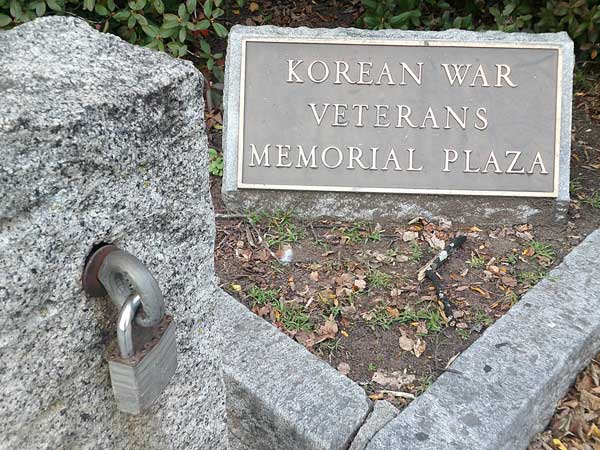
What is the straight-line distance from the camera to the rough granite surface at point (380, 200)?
2.98 meters

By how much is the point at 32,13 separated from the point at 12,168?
2949mm

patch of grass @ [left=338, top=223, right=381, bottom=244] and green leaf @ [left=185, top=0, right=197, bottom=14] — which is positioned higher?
green leaf @ [left=185, top=0, right=197, bottom=14]

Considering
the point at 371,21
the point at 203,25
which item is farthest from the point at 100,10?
the point at 371,21

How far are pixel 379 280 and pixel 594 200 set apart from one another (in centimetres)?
128

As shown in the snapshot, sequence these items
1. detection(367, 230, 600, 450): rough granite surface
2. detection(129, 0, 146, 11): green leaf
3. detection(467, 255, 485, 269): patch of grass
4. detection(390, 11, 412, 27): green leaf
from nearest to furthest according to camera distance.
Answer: detection(367, 230, 600, 450): rough granite surface, detection(467, 255, 485, 269): patch of grass, detection(129, 0, 146, 11): green leaf, detection(390, 11, 412, 27): green leaf

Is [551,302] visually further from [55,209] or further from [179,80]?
[55,209]

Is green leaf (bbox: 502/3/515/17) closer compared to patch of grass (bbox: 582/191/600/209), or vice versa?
patch of grass (bbox: 582/191/600/209)

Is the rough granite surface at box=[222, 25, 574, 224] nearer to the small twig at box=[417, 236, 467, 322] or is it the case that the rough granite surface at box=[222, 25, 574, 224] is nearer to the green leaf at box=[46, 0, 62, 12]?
the small twig at box=[417, 236, 467, 322]

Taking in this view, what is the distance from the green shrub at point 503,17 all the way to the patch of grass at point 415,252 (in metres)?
1.57

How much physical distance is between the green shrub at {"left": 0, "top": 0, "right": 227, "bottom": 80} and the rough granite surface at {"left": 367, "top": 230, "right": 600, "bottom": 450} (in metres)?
2.25

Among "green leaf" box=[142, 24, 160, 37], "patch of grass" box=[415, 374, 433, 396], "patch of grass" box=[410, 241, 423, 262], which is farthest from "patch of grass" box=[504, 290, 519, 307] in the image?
"green leaf" box=[142, 24, 160, 37]

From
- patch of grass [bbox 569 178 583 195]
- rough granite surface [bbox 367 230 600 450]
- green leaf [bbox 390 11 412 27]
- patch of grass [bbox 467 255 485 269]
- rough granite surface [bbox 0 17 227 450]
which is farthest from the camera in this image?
green leaf [bbox 390 11 412 27]

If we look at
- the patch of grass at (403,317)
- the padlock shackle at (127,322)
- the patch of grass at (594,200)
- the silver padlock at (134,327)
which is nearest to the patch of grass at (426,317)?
the patch of grass at (403,317)

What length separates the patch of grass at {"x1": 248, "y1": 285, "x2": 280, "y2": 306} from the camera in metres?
2.53
